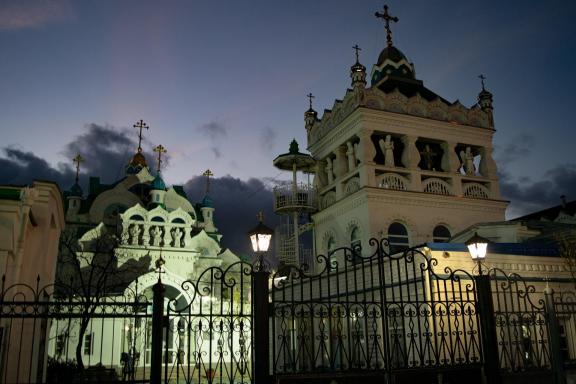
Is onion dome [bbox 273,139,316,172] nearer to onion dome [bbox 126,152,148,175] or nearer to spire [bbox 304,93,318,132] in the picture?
spire [bbox 304,93,318,132]

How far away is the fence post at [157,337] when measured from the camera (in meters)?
8.51

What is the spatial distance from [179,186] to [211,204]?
3157mm

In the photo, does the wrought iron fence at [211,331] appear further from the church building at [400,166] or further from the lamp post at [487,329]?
the church building at [400,166]

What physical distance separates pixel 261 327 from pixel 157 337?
1754 millimetres

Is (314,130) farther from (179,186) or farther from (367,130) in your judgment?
(179,186)

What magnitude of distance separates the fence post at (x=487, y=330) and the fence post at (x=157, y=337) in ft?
21.1

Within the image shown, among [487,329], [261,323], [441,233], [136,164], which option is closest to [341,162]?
[441,233]

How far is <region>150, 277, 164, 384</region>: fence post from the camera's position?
8508 mm

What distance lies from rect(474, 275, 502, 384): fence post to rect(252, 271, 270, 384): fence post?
15.2ft

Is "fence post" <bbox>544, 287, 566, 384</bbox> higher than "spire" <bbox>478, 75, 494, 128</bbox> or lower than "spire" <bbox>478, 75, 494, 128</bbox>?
lower

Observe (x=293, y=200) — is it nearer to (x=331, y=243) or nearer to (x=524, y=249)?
(x=331, y=243)

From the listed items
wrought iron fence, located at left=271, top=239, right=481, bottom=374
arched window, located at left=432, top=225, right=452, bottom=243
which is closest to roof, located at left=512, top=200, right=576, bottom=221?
arched window, located at left=432, top=225, right=452, bottom=243

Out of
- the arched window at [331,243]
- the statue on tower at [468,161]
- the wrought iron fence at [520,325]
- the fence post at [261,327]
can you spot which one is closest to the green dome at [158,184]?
the arched window at [331,243]

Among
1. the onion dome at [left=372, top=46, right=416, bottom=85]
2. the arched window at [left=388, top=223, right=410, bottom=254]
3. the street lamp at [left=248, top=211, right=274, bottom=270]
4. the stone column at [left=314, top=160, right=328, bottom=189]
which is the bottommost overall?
the street lamp at [left=248, top=211, right=274, bottom=270]
